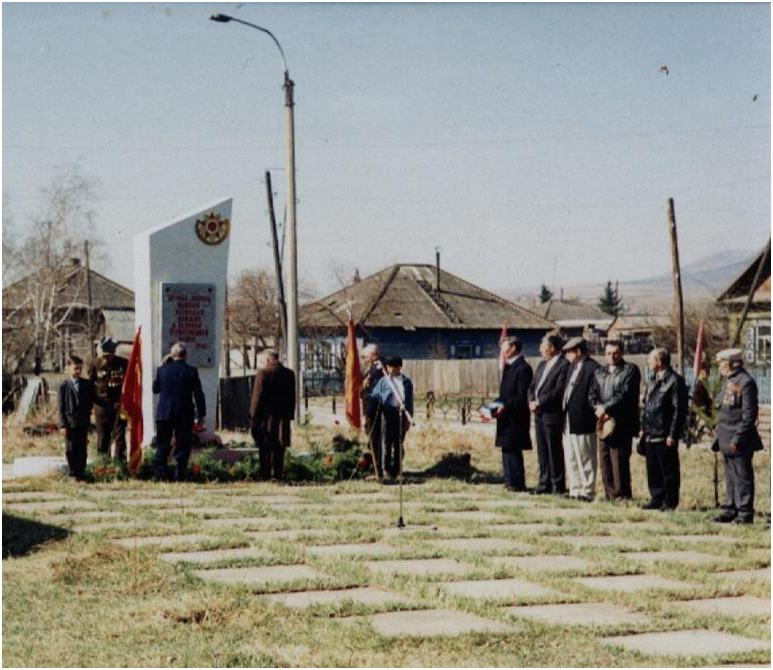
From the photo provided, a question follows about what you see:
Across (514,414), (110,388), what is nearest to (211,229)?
(110,388)

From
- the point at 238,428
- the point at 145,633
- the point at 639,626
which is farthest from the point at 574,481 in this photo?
the point at 238,428

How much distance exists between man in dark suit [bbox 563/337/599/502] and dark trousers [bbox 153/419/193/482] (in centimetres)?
443

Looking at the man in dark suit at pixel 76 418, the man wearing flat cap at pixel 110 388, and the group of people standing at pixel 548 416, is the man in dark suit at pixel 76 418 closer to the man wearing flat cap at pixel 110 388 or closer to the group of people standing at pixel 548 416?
the group of people standing at pixel 548 416

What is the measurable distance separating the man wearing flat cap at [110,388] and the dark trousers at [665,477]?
683 centimetres

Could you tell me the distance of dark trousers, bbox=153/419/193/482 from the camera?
1423cm

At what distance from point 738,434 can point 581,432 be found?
2051 millimetres

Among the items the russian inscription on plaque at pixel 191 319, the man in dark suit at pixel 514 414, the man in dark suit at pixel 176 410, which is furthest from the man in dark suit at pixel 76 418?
the man in dark suit at pixel 514 414

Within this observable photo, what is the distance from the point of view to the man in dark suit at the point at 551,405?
13.4m

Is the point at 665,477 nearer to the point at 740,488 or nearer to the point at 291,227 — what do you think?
the point at 740,488

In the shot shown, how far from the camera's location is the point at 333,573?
26.7 feet

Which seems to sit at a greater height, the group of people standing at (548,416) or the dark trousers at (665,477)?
the group of people standing at (548,416)

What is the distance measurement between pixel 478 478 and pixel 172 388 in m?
3.92

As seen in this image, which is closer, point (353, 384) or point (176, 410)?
point (176, 410)

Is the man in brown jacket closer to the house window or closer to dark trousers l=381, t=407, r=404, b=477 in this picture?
dark trousers l=381, t=407, r=404, b=477
